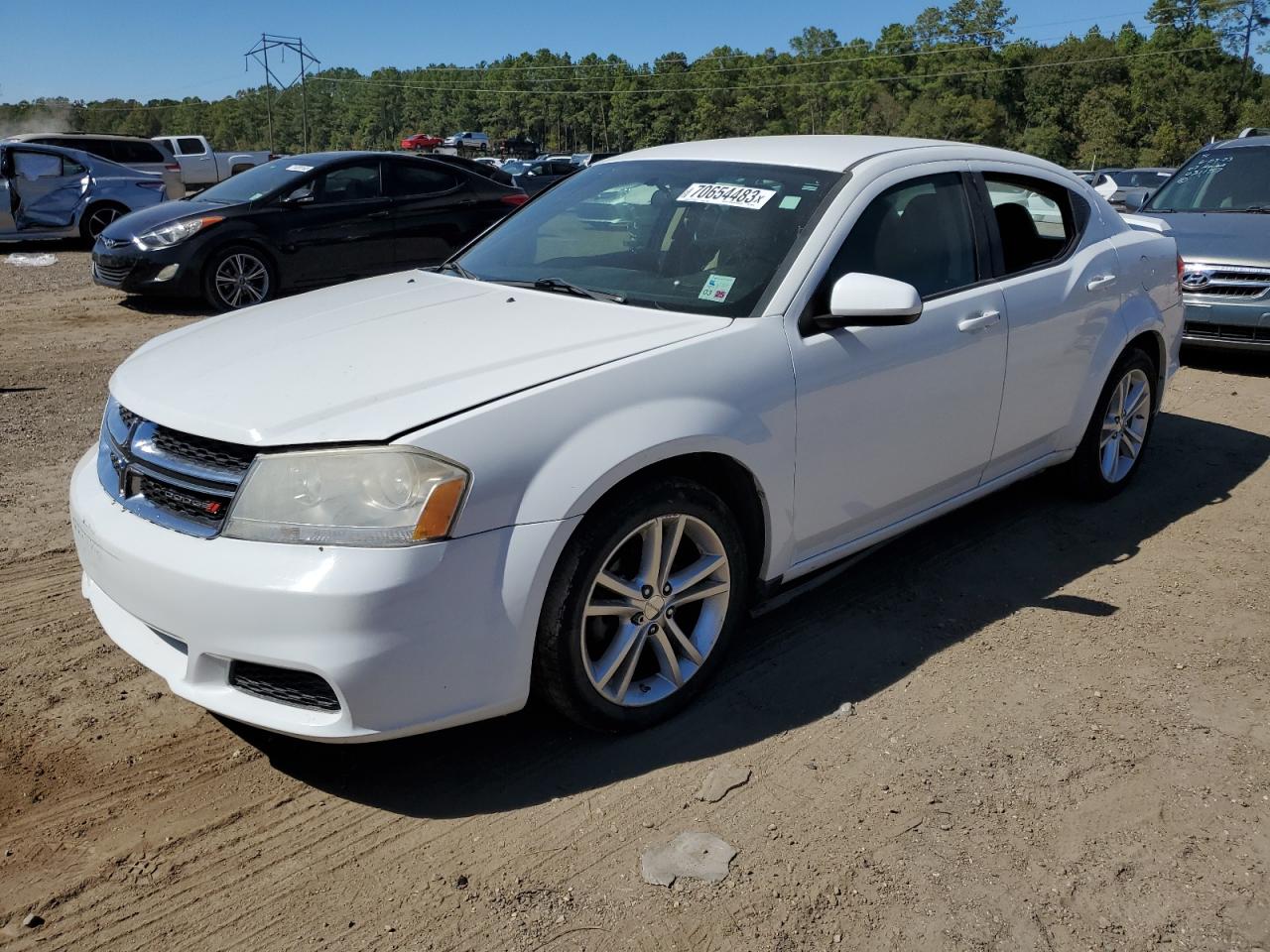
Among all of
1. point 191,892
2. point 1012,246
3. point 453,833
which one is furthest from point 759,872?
point 1012,246

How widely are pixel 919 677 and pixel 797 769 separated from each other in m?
0.74

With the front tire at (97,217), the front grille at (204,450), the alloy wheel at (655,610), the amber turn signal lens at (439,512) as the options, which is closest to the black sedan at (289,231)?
the front tire at (97,217)

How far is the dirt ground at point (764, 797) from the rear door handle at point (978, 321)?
1.04m

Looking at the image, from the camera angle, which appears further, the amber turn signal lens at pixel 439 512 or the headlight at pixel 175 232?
the headlight at pixel 175 232

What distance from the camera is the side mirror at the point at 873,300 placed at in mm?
3326

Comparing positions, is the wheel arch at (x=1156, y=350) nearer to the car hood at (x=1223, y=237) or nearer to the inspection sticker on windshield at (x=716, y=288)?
the inspection sticker on windshield at (x=716, y=288)

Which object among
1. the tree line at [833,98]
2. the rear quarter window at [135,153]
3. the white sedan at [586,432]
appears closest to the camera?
the white sedan at [586,432]

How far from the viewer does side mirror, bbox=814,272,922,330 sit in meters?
3.33

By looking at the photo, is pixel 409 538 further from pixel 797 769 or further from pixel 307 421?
pixel 797 769

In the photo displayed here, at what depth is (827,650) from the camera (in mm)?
3768

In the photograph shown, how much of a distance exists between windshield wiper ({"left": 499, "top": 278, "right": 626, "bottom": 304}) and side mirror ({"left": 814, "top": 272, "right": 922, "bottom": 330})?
706 mm

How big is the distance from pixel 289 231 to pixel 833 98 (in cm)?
11836

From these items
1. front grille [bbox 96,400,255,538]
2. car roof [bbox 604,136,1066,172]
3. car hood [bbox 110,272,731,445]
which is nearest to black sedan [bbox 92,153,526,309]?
car roof [bbox 604,136,1066,172]

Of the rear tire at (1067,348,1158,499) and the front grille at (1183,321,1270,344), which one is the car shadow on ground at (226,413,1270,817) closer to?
the rear tire at (1067,348,1158,499)
